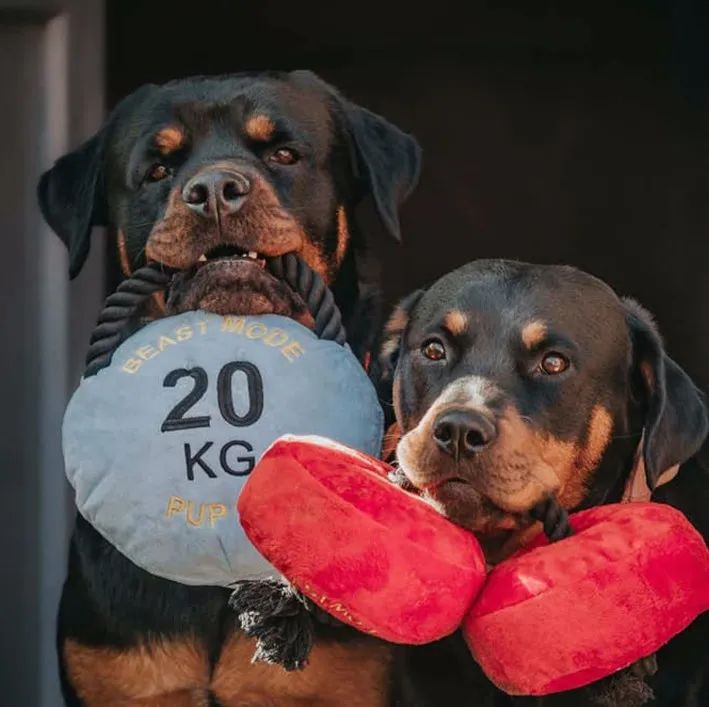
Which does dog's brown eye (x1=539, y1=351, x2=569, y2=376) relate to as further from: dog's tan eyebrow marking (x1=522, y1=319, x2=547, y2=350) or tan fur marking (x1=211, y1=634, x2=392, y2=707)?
tan fur marking (x1=211, y1=634, x2=392, y2=707)

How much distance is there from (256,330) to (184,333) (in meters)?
0.11

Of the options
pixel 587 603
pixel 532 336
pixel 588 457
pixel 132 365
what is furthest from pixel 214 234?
pixel 587 603

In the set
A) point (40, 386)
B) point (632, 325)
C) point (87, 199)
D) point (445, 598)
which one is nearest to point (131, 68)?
point (87, 199)

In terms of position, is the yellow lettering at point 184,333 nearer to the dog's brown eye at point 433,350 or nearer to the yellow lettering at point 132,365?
the yellow lettering at point 132,365

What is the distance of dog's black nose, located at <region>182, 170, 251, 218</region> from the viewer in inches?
93.8

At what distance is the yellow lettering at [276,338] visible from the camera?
2293mm

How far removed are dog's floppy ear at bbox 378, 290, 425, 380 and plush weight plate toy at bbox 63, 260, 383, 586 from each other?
157 millimetres

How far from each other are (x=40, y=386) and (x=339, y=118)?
84 centimetres

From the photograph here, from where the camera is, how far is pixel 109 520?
2.24 meters

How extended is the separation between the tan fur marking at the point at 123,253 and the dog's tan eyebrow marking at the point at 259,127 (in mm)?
300

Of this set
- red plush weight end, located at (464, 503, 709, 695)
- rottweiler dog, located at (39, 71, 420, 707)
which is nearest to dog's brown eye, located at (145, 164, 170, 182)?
rottweiler dog, located at (39, 71, 420, 707)

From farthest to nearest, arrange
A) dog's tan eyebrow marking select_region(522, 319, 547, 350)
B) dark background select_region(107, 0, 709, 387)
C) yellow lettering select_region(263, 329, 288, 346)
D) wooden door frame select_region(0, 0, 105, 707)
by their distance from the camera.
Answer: wooden door frame select_region(0, 0, 105, 707)
dark background select_region(107, 0, 709, 387)
yellow lettering select_region(263, 329, 288, 346)
dog's tan eyebrow marking select_region(522, 319, 547, 350)

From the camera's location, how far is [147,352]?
7.48ft

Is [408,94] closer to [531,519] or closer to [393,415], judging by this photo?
[393,415]
